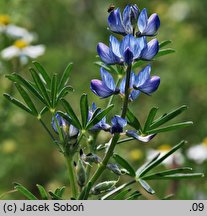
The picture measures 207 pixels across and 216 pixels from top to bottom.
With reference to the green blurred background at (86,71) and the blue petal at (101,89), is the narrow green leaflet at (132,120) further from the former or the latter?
the green blurred background at (86,71)

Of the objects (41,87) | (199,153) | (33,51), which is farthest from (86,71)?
(41,87)

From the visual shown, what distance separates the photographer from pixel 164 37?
3.90 metres

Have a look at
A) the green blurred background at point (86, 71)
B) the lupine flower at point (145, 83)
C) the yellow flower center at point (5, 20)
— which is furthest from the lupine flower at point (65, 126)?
the yellow flower center at point (5, 20)

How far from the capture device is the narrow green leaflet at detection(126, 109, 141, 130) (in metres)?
1.25

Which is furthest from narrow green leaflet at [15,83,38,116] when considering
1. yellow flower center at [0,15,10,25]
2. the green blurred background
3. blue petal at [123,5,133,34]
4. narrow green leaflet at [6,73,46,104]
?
yellow flower center at [0,15,10,25]

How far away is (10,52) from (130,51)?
5.73 ft

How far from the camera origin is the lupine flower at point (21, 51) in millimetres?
2848

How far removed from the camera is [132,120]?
49.4 inches

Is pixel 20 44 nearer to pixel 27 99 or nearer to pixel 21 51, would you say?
pixel 21 51

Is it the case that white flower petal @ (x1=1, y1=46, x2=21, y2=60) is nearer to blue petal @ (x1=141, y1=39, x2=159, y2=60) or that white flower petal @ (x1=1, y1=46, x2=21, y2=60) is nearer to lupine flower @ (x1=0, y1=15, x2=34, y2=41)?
lupine flower @ (x1=0, y1=15, x2=34, y2=41)

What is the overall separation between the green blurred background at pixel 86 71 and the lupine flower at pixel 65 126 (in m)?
1.34

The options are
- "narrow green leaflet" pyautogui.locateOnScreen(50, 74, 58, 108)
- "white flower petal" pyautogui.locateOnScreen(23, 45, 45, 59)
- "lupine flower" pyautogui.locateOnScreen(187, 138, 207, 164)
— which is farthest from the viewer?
"white flower petal" pyautogui.locateOnScreen(23, 45, 45, 59)

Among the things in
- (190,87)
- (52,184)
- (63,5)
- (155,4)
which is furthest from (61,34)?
(52,184)

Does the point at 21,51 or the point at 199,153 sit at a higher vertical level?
the point at 21,51
